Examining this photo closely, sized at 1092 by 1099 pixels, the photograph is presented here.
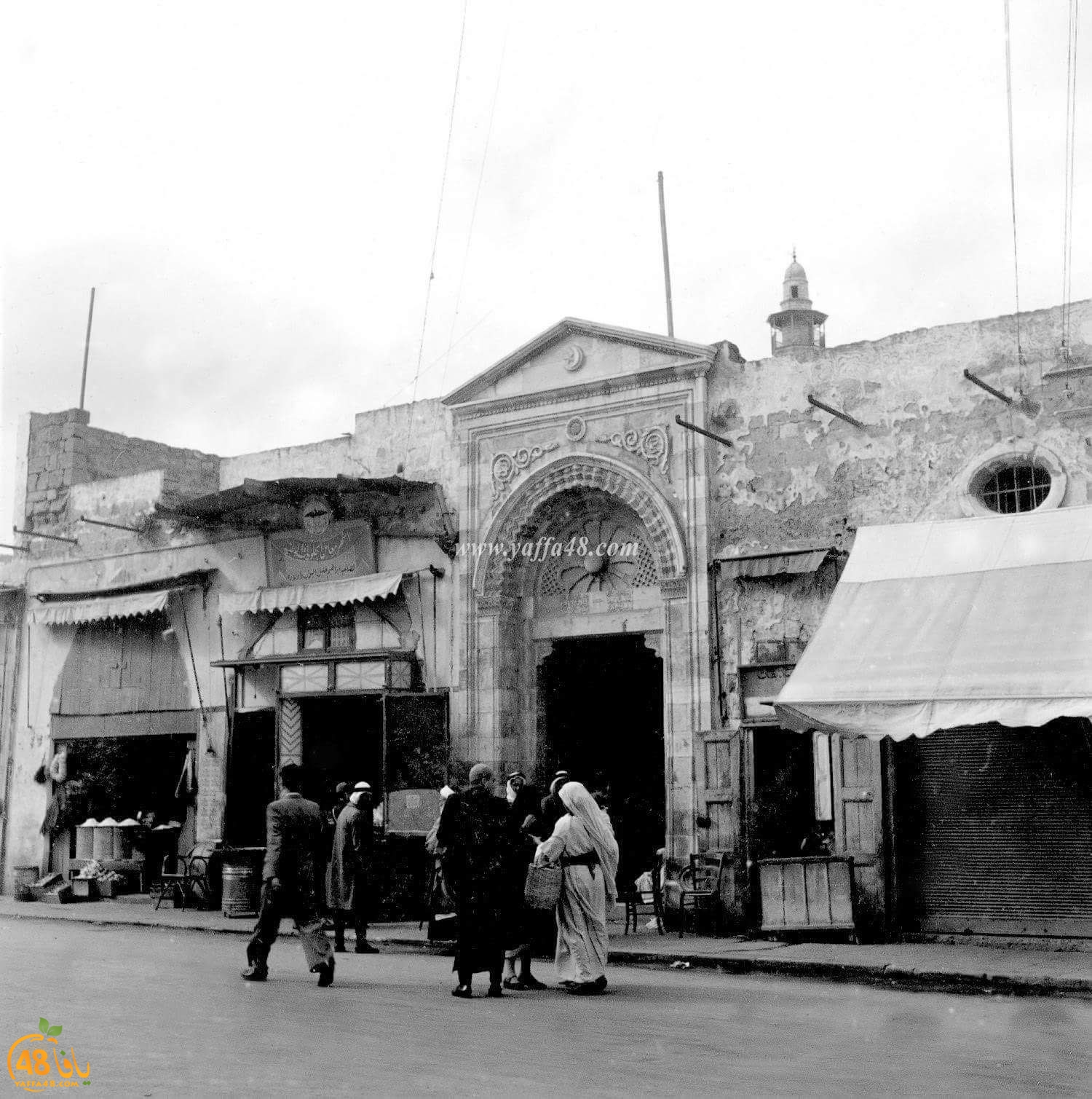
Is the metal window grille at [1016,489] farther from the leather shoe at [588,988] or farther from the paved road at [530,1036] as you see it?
the leather shoe at [588,988]

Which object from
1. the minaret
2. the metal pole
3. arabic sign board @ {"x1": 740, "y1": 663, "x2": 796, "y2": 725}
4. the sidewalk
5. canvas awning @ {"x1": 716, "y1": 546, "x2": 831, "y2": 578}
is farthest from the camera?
the minaret

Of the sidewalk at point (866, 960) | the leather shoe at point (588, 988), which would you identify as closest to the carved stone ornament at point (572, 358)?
the sidewalk at point (866, 960)

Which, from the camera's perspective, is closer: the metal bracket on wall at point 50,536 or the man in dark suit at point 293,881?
the man in dark suit at point 293,881

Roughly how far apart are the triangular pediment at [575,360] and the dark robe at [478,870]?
7.00 meters

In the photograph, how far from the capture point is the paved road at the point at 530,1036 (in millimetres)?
5887

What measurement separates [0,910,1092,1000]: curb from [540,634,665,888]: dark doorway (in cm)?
460

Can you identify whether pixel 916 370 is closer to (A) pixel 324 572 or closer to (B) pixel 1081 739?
(B) pixel 1081 739

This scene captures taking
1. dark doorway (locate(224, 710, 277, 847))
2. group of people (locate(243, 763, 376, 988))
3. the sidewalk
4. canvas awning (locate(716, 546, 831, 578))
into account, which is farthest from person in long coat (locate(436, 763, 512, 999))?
dark doorway (locate(224, 710, 277, 847))

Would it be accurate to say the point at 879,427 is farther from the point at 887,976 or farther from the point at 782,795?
the point at 887,976

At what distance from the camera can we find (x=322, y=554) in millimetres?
17875

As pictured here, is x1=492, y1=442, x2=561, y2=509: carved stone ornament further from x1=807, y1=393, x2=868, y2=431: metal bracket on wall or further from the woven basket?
the woven basket

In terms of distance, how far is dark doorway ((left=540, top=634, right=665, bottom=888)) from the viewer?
55.6ft

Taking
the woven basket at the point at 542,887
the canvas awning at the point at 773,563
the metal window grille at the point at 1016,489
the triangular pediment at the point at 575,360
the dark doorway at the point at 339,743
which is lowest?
the woven basket at the point at 542,887

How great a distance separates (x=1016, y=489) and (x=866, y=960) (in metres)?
4.82
